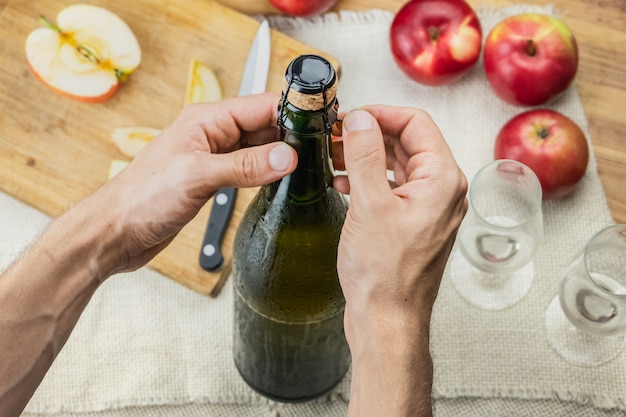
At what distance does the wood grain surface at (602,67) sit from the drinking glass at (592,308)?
0.46 feet

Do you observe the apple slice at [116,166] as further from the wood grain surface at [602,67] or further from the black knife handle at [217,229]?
the wood grain surface at [602,67]

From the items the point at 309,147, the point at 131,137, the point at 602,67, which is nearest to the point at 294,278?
the point at 309,147

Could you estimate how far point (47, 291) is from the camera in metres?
0.77

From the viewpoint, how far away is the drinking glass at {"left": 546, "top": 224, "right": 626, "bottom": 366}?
3.13 ft

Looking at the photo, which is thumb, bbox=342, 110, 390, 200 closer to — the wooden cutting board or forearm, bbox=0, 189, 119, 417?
forearm, bbox=0, 189, 119, 417

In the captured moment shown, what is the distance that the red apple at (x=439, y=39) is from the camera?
3.67ft

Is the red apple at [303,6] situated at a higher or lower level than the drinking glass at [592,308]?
higher

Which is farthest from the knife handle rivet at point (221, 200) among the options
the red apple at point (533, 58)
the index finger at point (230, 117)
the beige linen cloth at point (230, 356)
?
the red apple at point (533, 58)

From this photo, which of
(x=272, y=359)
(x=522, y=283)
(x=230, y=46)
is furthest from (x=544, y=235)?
(x=230, y=46)

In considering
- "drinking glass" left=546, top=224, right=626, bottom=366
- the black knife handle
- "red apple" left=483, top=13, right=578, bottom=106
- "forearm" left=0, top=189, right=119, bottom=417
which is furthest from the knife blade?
"drinking glass" left=546, top=224, right=626, bottom=366

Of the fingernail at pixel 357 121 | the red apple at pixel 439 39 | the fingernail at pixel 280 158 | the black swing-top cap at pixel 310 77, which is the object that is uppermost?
the black swing-top cap at pixel 310 77

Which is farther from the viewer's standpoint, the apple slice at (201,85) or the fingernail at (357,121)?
the apple slice at (201,85)

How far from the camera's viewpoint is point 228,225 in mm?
1057

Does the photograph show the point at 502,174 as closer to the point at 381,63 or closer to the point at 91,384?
the point at 381,63
